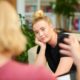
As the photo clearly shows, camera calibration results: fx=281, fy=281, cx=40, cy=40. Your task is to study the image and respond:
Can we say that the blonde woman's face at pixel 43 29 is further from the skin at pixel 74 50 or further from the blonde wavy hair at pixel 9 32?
the blonde wavy hair at pixel 9 32

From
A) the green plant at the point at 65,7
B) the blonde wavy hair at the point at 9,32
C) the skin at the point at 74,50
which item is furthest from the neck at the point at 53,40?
the green plant at the point at 65,7

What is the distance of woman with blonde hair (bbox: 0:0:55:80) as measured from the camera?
103cm

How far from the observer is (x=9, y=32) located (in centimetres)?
105

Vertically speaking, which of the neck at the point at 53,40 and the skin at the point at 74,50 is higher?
the skin at the point at 74,50

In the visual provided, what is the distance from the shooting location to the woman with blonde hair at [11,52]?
103cm

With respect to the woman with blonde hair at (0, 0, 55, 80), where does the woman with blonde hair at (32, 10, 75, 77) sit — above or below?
below

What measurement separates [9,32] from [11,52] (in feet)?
0.26

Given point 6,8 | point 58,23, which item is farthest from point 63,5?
point 6,8

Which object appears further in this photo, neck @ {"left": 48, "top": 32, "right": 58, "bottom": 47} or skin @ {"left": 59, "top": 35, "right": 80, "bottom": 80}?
neck @ {"left": 48, "top": 32, "right": 58, "bottom": 47}

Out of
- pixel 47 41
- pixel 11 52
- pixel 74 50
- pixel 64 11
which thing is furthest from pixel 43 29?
pixel 64 11

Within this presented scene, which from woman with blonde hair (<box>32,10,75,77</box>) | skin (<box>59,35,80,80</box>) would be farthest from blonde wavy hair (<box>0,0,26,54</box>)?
woman with blonde hair (<box>32,10,75,77</box>)

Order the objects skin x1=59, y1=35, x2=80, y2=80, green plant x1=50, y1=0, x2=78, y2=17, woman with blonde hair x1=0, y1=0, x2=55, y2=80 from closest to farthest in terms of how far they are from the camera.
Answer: woman with blonde hair x1=0, y1=0, x2=55, y2=80
skin x1=59, y1=35, x2=80, y2=80
green plant x1=50, y1=0, x2=78, y2=17

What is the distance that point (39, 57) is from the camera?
281cm

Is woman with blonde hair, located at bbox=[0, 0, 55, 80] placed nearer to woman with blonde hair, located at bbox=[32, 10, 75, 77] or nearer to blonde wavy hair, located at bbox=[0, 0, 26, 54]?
blonde wavy hair, located at bbox=[0, 0, 26, 54]
